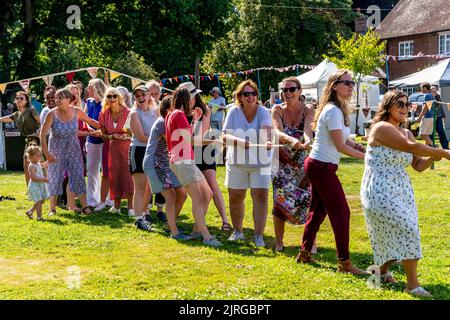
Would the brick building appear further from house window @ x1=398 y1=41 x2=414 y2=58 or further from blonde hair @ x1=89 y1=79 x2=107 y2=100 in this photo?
blonde hair @ x1=89 y1=79 x2=107 y2=100

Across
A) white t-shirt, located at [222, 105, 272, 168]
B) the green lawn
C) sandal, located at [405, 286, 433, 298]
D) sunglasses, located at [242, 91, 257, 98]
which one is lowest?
the green lawn

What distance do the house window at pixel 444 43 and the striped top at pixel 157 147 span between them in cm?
3898

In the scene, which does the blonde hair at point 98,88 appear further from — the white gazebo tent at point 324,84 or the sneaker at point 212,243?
the white gazebo tent at point 324,84

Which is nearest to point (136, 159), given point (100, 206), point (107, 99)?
point (107, 99)

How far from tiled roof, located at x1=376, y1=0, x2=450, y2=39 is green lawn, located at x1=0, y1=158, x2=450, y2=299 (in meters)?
37.4

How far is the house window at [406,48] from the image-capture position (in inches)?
1808

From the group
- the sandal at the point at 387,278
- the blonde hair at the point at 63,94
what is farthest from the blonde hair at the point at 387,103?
the blonde hair at the point at 63,94

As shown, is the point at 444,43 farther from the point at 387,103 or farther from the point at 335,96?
the point at 387,103

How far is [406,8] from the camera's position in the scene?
158 feet

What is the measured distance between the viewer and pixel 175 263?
6.52 meters

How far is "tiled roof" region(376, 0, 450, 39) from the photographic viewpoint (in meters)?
43.8

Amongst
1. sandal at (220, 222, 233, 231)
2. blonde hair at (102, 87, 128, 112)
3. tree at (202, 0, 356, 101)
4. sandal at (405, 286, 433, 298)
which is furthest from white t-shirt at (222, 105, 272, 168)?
tree at (202, 0, 356, 101)

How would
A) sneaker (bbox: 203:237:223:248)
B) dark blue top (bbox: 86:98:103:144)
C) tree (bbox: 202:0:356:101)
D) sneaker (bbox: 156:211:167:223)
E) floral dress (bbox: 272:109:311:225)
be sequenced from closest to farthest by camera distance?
1. floral dress (bbox: 272:109:311:225)
2. sneaker (bbox: 203:237:223:248)
3. sneaker (bbox: 156:211:167:223)
4. dark blue top (bbox: 86:98:103:144)
5. tree (bbox: 202:0:356:101)

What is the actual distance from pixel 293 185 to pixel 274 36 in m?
40.2
